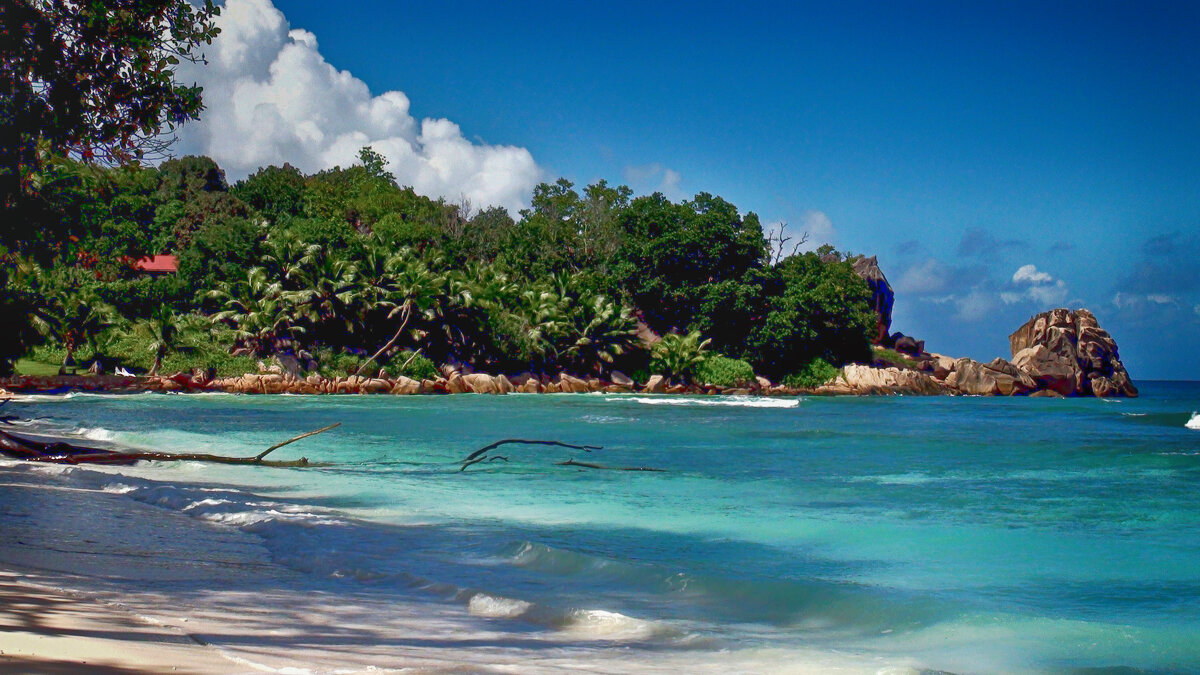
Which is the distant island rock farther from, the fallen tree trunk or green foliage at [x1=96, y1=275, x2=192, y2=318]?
the fallen tree trunk

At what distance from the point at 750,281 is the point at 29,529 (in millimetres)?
49111

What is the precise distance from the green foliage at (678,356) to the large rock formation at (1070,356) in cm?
2226

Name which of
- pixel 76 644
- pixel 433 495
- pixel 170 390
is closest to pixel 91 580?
pixel 76 644

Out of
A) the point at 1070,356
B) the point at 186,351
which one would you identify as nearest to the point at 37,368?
the point at 186,351

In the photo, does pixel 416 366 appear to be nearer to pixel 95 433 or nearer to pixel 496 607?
pixel 95 433

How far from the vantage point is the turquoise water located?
6125 mm

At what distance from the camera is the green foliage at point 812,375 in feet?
182

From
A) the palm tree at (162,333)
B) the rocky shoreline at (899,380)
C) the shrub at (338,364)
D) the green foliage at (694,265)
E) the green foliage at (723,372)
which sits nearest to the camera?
the palm tree at (162,333)

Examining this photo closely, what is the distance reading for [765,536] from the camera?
9.73m

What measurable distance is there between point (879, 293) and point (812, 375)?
20.0 m

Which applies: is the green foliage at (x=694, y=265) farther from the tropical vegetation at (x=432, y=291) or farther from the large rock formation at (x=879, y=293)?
the large rock formation at (x=879, y=293)

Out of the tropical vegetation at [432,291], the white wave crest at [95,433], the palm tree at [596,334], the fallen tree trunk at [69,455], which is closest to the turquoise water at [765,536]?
the white wave crest at [95,433]

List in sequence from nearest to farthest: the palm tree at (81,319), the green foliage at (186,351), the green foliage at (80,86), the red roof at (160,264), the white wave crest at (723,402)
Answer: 1. the green foliage at (80,86)
2. the palm tree at (81,319)
3. the white wave crest at (723,402)
4. the green foliage at (186,351)
5. the red roof at (160,264)

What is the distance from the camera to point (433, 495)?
12078 mm
